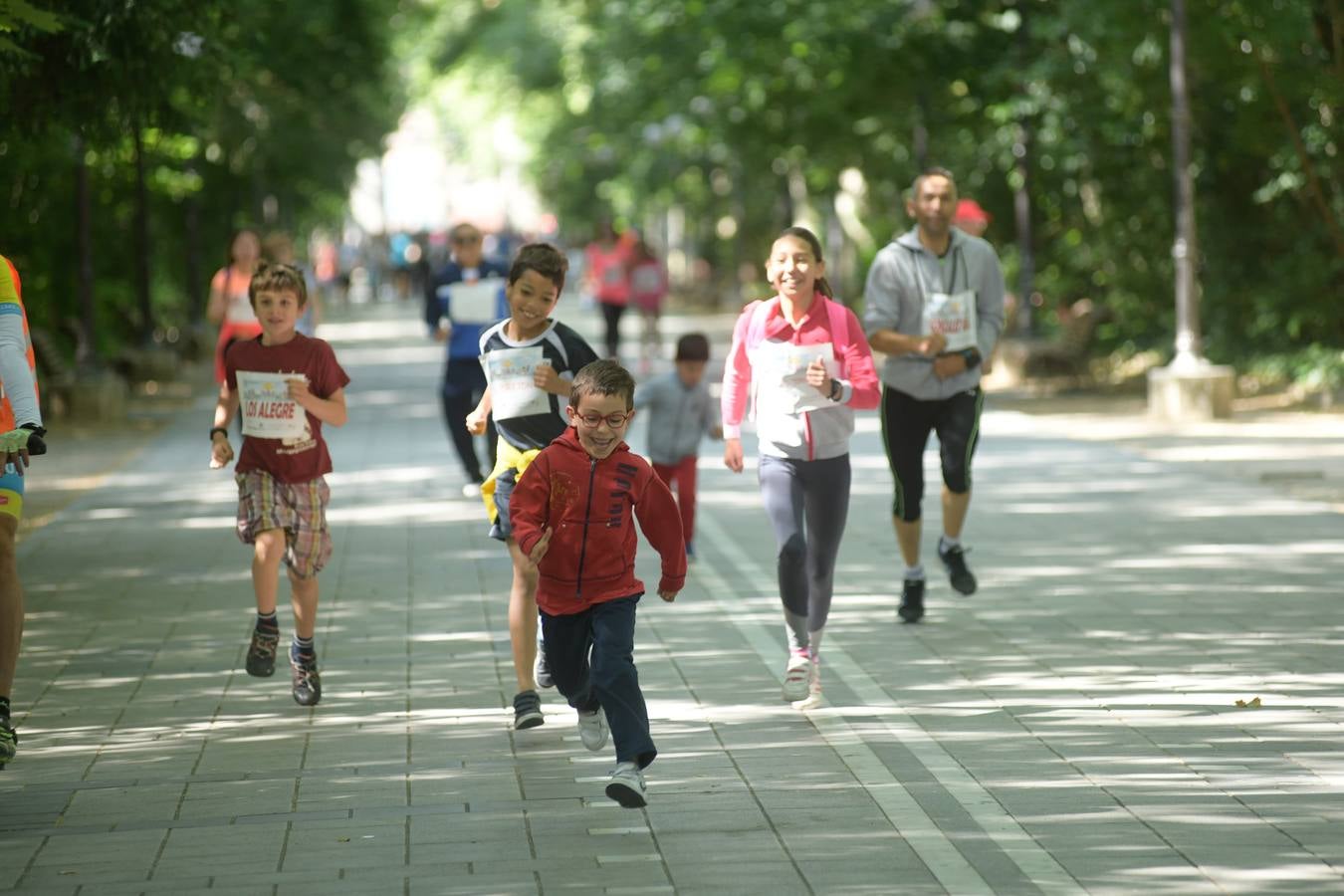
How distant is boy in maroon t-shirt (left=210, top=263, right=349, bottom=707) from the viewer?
8.42 m

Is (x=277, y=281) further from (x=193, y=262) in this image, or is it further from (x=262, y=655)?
(x=193, y=262)

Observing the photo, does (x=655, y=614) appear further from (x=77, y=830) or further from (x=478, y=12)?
(x=478, y=12)

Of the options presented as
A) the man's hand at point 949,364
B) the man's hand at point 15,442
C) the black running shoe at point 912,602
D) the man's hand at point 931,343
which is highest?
the man's hand at point 15,442

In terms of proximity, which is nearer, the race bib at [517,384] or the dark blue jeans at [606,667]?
the dark blue jeans at [606,667]

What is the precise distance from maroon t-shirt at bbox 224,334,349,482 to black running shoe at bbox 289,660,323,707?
688mm

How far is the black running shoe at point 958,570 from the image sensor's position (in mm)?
10477

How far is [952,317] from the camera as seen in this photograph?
392 inches

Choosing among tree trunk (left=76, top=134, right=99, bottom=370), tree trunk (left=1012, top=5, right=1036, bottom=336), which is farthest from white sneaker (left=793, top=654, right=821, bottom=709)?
tree trunk (left=1012, top=5, right=1036, bottom=336)

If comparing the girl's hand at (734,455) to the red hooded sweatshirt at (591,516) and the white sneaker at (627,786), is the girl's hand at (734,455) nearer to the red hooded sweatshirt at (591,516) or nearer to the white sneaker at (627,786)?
the red hooded sweatshirt at (591,516)

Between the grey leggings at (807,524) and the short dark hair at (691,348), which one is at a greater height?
the short dark hair at (691,348)

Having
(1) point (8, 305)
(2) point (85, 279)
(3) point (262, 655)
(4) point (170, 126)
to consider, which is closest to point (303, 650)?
(3) point (262, 655)

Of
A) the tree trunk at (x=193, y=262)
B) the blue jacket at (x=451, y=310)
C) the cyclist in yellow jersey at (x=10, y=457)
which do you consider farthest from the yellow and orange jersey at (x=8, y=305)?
the tree trunk at (x=193, y=262)

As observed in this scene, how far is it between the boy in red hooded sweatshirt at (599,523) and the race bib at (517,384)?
1404 mm

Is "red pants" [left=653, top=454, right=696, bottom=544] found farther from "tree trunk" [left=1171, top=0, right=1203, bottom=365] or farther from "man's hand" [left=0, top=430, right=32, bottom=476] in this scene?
"tree trunk" [left=1171, top=0, right=1203, bottom=365]
